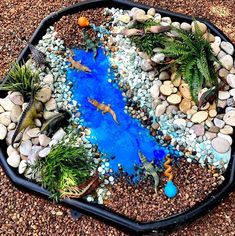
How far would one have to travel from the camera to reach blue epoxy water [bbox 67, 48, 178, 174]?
4664 millimetres

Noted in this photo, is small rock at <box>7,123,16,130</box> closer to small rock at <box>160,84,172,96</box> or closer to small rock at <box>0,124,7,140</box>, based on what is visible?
small rock at <box>0,124,7,140</box>

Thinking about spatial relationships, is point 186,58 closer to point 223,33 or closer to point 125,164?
point 223,33

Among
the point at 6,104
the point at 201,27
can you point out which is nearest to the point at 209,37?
the point at 201,27

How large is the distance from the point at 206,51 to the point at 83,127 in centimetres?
149

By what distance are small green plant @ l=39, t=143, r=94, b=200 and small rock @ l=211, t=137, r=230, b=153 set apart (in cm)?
127

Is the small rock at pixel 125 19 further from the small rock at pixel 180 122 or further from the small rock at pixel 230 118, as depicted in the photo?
the small rock at pixel 230 118

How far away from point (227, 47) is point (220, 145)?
116 centimetres

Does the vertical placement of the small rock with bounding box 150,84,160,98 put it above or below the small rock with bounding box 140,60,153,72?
below

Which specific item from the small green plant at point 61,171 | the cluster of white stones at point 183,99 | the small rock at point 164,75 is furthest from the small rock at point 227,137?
the small green plant at point 61,171

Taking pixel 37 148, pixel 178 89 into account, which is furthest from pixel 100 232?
pixel 178 89

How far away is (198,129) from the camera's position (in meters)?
4.66

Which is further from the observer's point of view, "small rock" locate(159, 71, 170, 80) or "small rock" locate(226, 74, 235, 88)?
"small rock" locate(159, 71, 170, 80)

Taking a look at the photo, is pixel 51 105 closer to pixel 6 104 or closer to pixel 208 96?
pixel 6 104

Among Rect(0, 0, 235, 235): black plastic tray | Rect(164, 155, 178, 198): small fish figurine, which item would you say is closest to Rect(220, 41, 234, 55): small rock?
Rect(0, 0, 235, 235): black plastic tray
